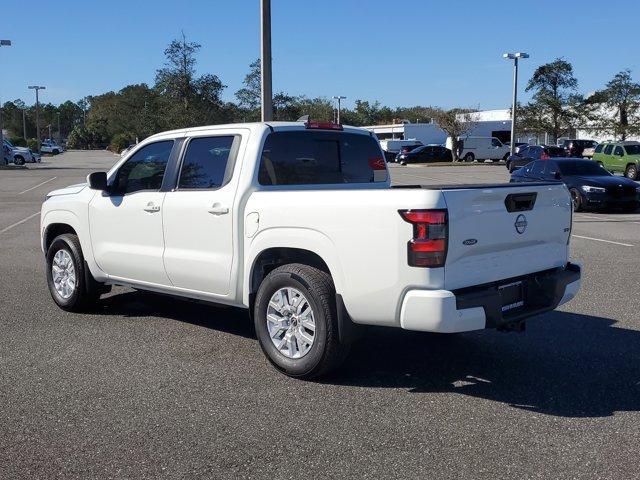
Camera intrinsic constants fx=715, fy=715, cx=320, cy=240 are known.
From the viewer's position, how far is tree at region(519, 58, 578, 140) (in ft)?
187

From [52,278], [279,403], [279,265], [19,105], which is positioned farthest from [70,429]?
[19,105]

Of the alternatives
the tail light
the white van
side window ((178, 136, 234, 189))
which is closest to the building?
the white van

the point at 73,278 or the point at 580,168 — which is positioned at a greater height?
the point at 580,168

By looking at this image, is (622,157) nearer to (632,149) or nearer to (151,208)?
(632,149)

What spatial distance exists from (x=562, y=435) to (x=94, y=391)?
311cm

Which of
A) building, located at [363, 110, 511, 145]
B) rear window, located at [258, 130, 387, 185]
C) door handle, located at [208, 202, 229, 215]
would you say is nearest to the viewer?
door handle, located at [208, 202, 229, 215]

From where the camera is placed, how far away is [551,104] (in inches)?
2243

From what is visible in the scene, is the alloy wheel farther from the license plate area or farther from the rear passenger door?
the license plate area

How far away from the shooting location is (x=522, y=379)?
17.2 ft

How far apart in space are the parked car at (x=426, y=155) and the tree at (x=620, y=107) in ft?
38.5

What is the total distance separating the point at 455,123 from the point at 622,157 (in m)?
28.5

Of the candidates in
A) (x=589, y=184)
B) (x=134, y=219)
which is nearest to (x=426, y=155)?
(x=589, y=184)

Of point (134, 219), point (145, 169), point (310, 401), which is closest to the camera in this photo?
point (310, 401)

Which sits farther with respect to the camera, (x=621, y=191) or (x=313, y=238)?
(x=621, y=191)
